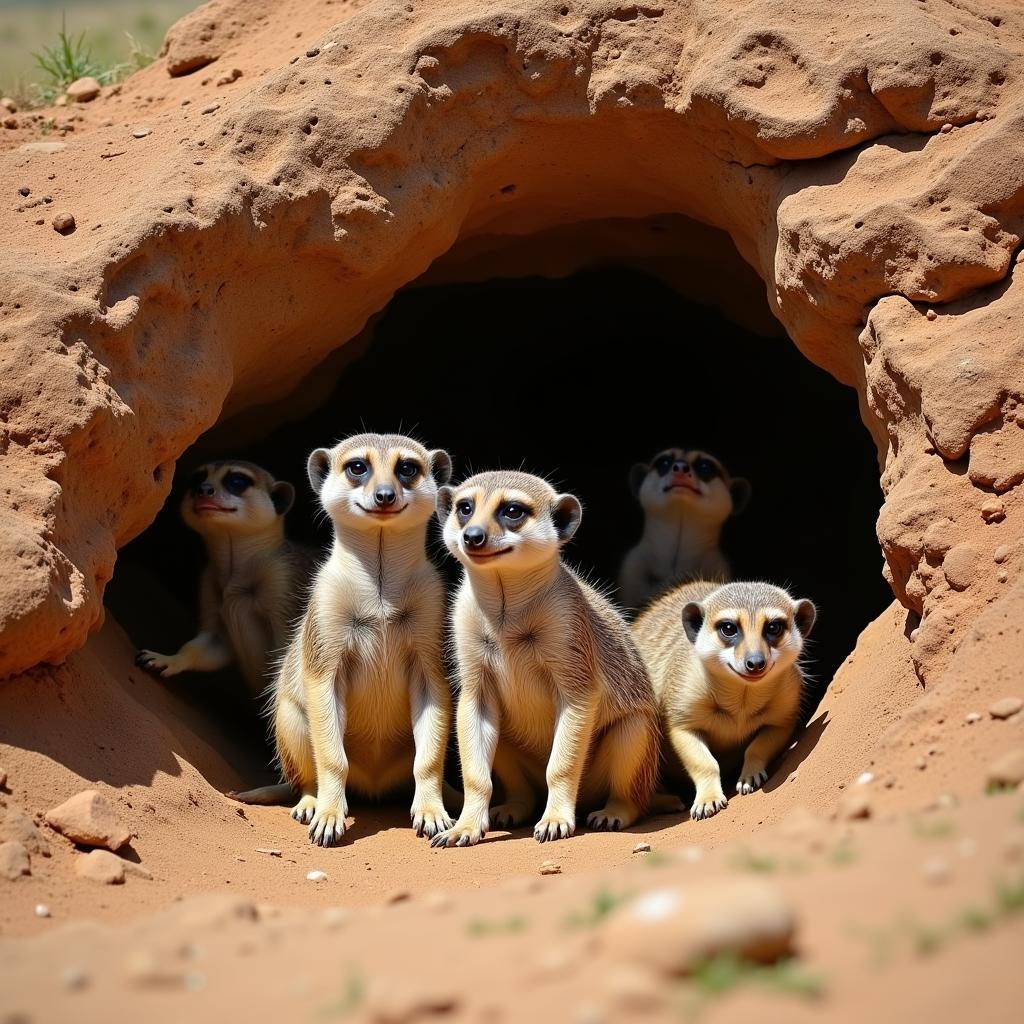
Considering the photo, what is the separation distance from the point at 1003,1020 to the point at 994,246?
3.81 metres

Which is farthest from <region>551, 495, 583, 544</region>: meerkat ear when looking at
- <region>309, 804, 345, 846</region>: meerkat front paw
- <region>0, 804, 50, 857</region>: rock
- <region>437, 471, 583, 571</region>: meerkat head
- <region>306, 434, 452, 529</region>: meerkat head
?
<region>0, 804, 50, 857</region>: rock

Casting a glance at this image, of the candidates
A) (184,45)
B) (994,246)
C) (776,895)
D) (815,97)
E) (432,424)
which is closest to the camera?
(776,895)

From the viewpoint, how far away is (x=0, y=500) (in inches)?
188

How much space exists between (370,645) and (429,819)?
84 centimetres

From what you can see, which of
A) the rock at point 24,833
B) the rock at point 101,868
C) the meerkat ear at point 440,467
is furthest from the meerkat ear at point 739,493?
the rock at point 24,833

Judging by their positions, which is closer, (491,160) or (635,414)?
(491,160)

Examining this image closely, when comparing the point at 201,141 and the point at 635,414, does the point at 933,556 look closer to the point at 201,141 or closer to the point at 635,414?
the point at 201,141

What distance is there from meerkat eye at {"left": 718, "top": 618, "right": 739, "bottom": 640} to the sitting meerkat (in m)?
2.42

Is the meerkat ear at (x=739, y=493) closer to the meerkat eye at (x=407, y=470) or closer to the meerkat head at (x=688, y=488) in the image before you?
the meerkat head at (x=688, y=488)

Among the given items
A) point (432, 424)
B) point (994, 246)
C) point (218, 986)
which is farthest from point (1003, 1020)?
point (432, 424)

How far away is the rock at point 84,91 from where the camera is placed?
6.90 m

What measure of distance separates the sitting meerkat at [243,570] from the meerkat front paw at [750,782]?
2.60 m

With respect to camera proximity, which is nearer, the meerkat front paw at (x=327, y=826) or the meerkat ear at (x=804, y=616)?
the meerkat front paw at (x=327, y=826)

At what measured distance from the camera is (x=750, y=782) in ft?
19.1
